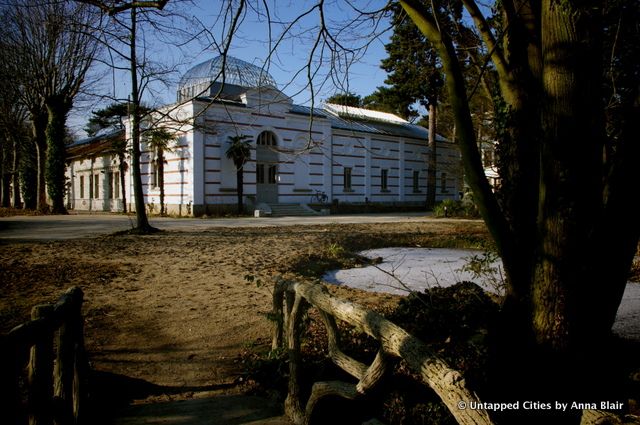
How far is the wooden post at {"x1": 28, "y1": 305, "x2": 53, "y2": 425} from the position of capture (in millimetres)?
2270

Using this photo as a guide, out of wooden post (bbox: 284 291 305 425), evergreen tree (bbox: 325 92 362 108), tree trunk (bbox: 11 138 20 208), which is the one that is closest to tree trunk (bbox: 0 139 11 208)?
tree trunk (bbox: 11 138 20 208)

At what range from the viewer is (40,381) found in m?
2.33

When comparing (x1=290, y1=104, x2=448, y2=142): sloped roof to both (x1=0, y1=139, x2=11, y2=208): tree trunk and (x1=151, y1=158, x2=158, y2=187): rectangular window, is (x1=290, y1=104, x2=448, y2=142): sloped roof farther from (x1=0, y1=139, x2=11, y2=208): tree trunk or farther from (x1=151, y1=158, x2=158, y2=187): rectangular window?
(x1=0, y1=139, x2=11, y2=208): tree trunk

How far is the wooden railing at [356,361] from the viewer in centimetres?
171

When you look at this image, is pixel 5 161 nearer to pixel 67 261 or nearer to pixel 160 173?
pixel 160 173

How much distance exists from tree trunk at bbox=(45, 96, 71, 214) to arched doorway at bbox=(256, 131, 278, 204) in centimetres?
1107

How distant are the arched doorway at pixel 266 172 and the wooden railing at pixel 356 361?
21.7 m

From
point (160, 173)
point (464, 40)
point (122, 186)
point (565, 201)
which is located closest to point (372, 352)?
point (565, 201)

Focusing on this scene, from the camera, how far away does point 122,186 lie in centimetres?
2641

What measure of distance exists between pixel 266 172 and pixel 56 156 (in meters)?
12.0

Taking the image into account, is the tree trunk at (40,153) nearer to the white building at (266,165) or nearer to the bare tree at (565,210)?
the white building at (266,165)

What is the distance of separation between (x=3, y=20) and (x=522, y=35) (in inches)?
888

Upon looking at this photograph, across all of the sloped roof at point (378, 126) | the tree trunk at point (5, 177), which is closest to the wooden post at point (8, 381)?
the sloped roof at point (378, 126)

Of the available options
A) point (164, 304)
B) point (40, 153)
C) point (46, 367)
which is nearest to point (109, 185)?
point (40, 153)
